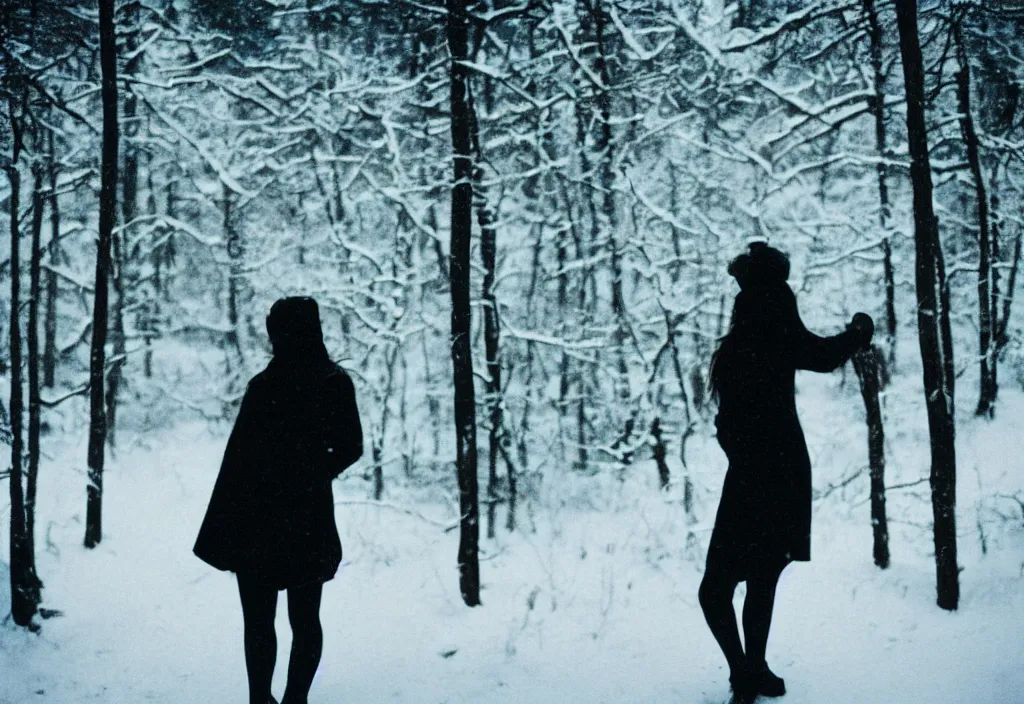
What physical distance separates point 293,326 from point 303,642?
1457 millimetres

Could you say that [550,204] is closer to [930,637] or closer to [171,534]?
[171,534]

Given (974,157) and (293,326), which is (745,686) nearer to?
(293,326)

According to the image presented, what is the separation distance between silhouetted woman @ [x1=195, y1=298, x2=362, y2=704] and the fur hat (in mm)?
1921

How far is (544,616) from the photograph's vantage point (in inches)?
203

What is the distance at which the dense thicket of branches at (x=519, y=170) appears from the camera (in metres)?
5.97

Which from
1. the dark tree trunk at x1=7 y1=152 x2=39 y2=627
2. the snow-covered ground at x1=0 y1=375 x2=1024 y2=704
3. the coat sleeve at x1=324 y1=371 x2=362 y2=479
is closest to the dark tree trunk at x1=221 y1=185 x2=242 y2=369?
the snow-covered ground at x1=0 y1=375 x2=1024 y2=704

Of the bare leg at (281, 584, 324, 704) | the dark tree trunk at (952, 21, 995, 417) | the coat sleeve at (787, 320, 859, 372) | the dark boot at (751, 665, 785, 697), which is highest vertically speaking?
the dark tree trunk at (952, 21, 995, 417)

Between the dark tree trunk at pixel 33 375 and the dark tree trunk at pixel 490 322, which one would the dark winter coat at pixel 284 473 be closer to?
the dark tree trunk at pixel 33 375

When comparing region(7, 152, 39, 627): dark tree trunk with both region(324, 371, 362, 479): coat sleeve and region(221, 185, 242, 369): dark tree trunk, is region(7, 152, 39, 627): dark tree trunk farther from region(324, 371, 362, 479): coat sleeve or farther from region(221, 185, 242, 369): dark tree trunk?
region(221, 185, 242, 369): dark tree trunk

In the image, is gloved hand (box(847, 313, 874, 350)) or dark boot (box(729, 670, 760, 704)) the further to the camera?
dark boot (box(729, 670, 760, 704))

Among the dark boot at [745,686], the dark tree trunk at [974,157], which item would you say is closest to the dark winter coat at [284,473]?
the dark boot at [745,686]

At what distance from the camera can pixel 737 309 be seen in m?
3.08

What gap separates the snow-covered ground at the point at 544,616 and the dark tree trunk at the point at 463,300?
20.3 inches

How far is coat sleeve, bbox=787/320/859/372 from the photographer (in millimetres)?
2830
